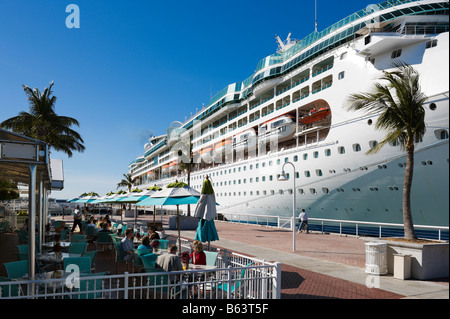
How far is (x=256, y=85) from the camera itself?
3394 cm

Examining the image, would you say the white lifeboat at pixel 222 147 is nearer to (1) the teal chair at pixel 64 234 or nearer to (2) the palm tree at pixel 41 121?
(2) the palm tree at pixel 41 121

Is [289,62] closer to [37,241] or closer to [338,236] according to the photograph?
[338,236]

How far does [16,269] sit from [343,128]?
1827cm

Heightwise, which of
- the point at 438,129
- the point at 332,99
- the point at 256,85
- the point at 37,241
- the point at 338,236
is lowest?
the point at 338,236

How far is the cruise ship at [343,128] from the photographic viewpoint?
1648 centimetres

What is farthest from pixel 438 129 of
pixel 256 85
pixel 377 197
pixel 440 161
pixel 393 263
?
pixel 256 85

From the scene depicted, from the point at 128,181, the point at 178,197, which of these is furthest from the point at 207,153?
the point at 128,181

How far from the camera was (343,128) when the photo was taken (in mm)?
20734

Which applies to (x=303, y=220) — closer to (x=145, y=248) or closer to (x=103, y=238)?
(x=103, y=238)

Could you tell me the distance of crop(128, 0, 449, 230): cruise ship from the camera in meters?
16.5

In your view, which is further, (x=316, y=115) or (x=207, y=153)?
(x=207, y=153)
